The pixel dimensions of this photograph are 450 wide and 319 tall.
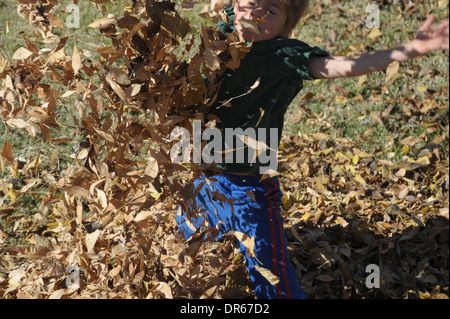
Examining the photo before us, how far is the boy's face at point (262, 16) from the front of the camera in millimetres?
2118

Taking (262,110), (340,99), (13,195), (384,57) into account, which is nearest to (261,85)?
(262,110)

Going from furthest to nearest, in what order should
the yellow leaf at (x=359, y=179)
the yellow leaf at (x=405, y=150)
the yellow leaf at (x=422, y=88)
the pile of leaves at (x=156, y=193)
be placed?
the yellow leaf at (x=422, y=88), the yellow leaf at (x=405, y=150), the yellow leaf at (x=359, y=179), the pile of leaves at (x=156, y=193)

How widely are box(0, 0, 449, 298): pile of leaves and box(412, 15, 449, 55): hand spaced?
2.09 feet

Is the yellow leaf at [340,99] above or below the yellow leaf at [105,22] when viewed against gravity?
below

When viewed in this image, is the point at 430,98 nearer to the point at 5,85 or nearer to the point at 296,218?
the point at 296,218

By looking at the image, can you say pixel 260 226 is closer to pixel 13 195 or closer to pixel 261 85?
pixel 261 85

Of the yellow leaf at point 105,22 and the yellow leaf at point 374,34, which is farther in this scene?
the yellow leaf at point 374,34

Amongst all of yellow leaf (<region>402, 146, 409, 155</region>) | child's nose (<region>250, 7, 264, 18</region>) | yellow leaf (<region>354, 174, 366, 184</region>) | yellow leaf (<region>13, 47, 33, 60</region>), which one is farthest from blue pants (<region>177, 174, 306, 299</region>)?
yellow leaf (<region>402, 146, 409, 155</region>)

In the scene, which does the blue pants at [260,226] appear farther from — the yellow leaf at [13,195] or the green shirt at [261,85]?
the yellow leaf at [13,195]

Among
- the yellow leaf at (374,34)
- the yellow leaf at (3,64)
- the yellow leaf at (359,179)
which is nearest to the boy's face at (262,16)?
the yellow leaf at (3,64)

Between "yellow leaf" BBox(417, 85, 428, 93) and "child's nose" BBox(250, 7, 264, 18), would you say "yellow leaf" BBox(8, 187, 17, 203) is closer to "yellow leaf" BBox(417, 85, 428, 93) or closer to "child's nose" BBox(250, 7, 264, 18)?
"child's nose" BBox(250, 7, 264, 18)

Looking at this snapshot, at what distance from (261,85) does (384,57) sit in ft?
1.78

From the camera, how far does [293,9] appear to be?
7.36ft
